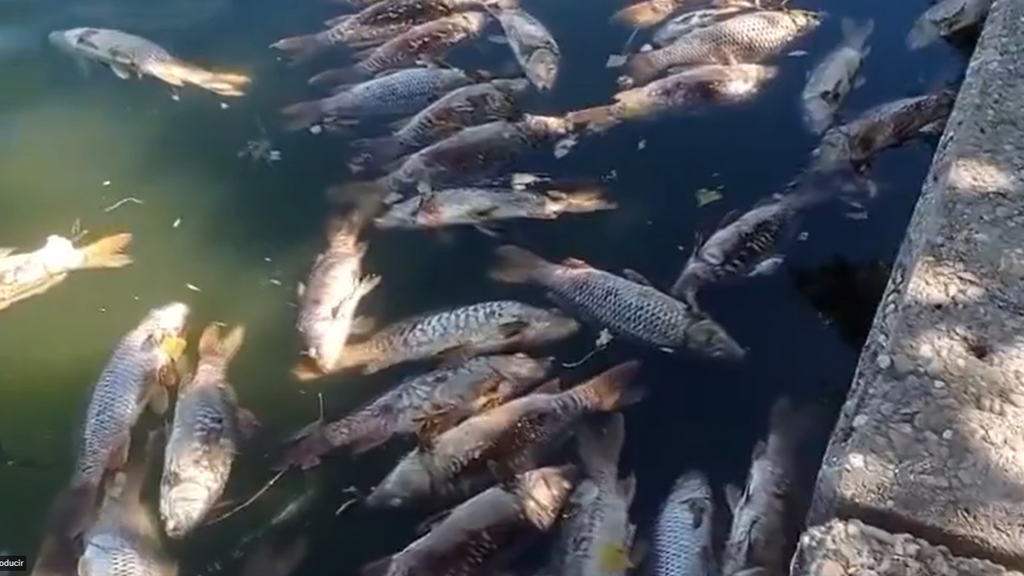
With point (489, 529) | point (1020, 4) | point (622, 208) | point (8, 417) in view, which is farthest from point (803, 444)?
point (8, 417)

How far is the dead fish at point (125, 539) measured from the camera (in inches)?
161

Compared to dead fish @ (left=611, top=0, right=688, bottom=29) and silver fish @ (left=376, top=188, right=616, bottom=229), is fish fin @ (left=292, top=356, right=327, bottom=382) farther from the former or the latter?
dead fish @ (left=611, top=0, right=688, bottom=29)

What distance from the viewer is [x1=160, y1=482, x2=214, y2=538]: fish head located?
4305mm

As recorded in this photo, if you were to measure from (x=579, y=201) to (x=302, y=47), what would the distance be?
2.18 meters

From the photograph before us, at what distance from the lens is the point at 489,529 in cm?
411

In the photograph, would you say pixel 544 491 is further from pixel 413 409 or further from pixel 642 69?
pixel 642 69

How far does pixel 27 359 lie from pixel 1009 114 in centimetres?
422

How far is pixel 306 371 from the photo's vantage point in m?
5.00

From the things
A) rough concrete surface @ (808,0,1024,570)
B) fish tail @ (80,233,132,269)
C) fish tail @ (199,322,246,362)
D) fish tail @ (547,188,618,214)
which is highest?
rough concrete surface @ (808,0,1024,570)

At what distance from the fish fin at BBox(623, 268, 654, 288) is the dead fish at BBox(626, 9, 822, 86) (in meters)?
1.45

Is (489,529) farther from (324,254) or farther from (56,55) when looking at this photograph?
(56,55)

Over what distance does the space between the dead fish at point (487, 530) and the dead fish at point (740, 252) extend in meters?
1.26

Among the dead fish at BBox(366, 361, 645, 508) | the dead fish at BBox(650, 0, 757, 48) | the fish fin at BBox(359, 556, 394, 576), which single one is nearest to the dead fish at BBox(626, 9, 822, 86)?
the dead fish at BBox(650, 0, 757, 48)

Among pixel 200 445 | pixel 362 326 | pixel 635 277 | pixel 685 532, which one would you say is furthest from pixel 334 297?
pixel 685 532
